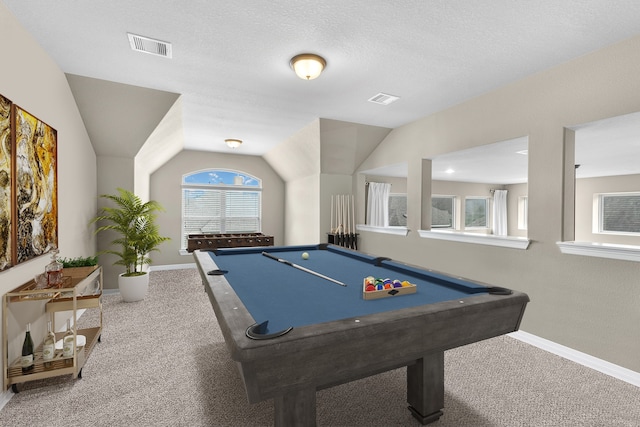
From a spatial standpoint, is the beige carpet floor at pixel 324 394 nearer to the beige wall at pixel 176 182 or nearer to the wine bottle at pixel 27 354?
the wine bottle at pixel 27 354

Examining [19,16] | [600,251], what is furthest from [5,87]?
[600,251]

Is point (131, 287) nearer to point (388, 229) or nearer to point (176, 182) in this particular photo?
point (176, 182)

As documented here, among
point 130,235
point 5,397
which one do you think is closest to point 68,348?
point 5,397

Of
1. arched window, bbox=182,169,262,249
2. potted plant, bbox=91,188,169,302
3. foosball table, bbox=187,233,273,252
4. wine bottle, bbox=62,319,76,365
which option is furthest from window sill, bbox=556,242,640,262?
arched window, bbox=182,169,262,249

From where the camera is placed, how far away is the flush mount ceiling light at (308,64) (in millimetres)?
2432

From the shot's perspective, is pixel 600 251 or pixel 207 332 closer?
pixel 600 251

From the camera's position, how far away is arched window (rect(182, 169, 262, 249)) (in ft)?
20.9

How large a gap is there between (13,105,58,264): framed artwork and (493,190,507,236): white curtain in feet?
32.7

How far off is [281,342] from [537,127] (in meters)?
3.02

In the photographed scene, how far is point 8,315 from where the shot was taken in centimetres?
188

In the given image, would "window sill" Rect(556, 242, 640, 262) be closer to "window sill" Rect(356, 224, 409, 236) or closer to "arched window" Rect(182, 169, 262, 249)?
"window sill" Rect(356, 224, 409, 236)

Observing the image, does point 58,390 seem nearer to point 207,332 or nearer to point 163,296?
point 207,332

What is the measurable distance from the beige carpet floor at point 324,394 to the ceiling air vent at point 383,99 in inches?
105

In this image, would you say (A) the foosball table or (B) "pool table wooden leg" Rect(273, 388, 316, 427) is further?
(A) the foosball table
